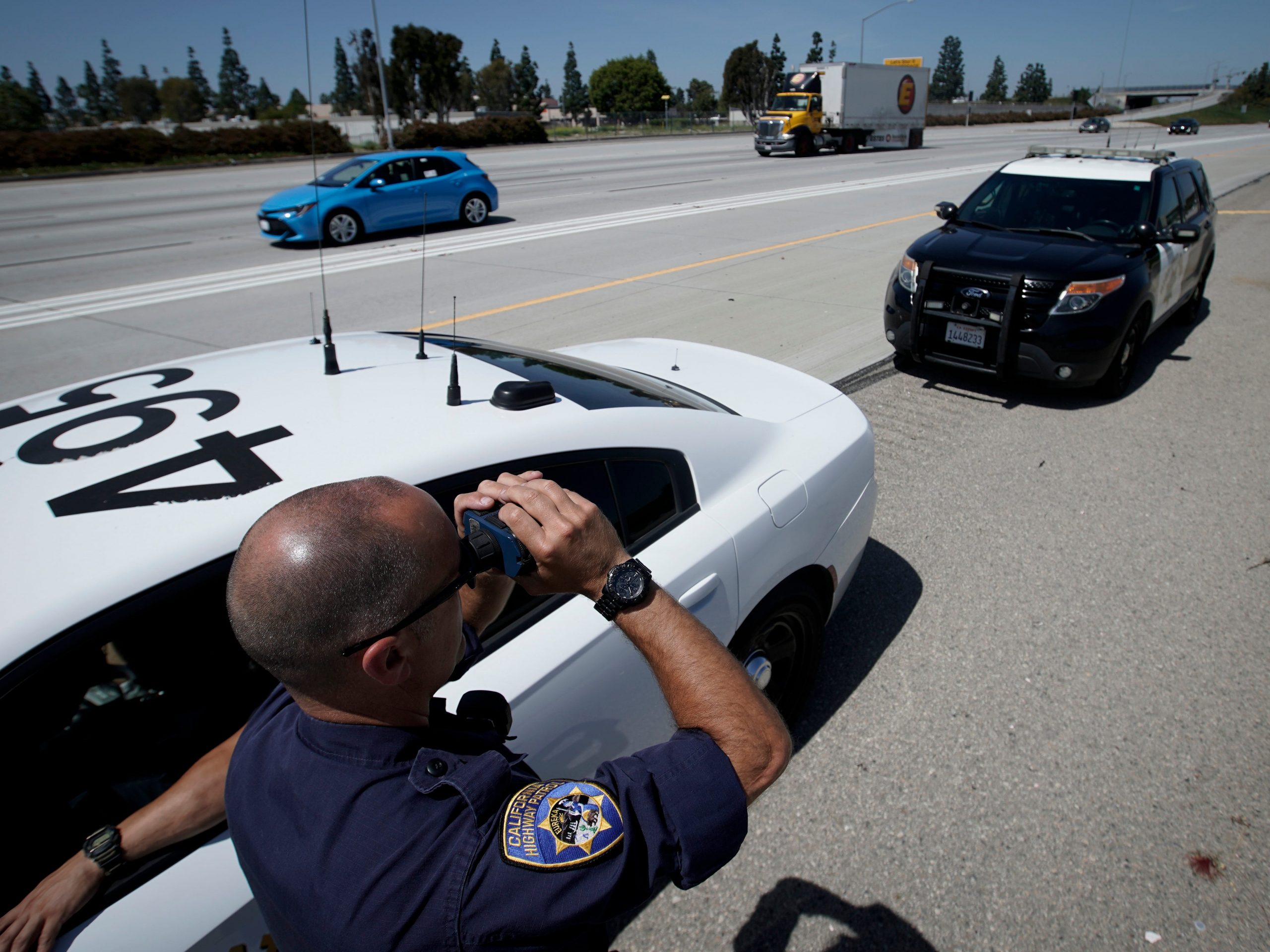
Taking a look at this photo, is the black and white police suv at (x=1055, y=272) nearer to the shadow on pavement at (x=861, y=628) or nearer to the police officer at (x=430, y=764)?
the shadow on pavement at (x=861, y=628)

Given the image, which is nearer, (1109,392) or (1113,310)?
(1113,310)

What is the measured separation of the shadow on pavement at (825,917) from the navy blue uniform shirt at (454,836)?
4.61ft

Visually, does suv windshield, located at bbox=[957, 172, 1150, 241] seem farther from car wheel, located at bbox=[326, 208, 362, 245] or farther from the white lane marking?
car wheel, located at bbox=[326, 208, 362, 245]

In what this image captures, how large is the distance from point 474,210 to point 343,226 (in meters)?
3.01

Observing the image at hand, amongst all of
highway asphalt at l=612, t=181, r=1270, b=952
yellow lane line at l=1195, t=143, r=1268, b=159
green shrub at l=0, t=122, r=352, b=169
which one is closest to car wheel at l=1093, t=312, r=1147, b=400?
highway asphalt at l=612, t=181, r=1270, b=952

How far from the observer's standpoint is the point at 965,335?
661cm

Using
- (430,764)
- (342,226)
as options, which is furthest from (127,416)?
(342,226)

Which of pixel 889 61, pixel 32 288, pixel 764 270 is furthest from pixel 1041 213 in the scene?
pixel 889 61

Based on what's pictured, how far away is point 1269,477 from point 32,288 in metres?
14.8

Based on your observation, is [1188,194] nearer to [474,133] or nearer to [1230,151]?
[474,133]

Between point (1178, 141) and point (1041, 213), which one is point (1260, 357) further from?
point (1178, 141)

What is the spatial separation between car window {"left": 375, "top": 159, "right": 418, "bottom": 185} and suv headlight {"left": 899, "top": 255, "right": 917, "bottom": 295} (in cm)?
1130

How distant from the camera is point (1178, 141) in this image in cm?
4703

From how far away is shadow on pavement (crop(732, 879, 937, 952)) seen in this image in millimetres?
2410
